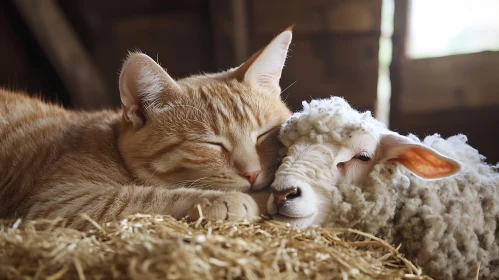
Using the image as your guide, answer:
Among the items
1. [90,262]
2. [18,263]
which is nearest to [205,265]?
[90,262]

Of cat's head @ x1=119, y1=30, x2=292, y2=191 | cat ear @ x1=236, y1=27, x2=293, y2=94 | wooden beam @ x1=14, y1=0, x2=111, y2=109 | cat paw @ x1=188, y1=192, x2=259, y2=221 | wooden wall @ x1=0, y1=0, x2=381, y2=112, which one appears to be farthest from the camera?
wooden beam @ x1=14, y1=0, x2=111, y2=109

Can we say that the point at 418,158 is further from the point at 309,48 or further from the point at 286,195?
the point at 309,48

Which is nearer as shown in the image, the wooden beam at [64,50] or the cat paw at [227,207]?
the cat paw at [227,207]

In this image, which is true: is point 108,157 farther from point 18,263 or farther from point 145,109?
point 18,263

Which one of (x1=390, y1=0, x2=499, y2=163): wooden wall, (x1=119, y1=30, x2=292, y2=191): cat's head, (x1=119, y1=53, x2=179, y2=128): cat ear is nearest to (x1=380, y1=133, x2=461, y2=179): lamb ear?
(x1=119, y1=30, x2=292, y2=191): cat's head

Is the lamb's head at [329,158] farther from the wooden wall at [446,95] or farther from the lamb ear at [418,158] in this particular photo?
the wooden wall at [446,95]

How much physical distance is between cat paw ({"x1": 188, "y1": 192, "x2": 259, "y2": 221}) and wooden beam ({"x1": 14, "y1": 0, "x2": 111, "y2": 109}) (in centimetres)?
287

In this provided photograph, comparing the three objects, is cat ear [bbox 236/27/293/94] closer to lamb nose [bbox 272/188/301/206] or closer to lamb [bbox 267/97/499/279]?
lamb [bbox 267/97/499/279]

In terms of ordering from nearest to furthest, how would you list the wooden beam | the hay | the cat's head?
the hay
the cat's head
the wooden beam

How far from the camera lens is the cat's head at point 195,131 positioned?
1.76 metres

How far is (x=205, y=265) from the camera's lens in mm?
999

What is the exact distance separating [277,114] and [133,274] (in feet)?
3.72

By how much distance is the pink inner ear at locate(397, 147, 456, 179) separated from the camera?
1.50 meters

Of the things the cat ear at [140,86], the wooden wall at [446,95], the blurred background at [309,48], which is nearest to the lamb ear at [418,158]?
the cat ear at [140,86]
